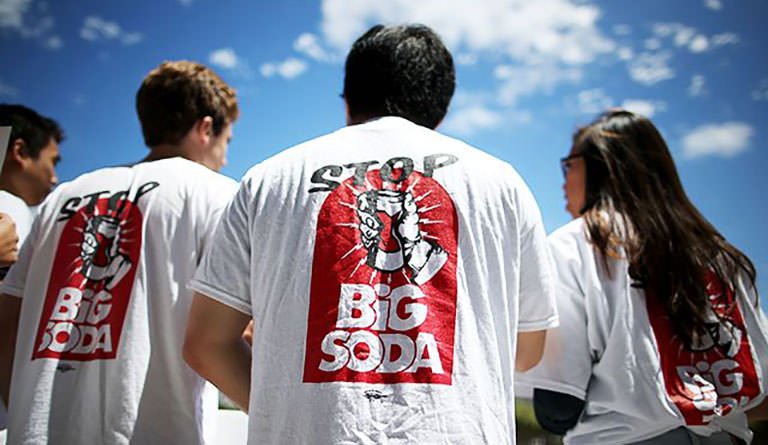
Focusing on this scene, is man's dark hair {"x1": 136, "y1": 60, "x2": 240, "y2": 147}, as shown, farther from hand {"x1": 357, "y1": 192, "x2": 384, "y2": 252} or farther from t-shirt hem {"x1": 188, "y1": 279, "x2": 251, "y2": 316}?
hand {"x1": 357, "y1": 192, "x2": 384, "y2": 252}

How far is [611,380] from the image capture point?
1.54m

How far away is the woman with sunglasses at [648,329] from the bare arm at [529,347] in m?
0.22

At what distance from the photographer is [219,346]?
1217 mm

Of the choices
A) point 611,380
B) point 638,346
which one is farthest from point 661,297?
point 611,380

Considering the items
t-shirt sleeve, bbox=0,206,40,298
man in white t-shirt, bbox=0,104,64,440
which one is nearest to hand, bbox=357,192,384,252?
t-shirt sleeve, bbox=0,206,40,298

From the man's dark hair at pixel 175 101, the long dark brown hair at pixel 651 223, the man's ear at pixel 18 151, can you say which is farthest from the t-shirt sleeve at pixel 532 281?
the man's ear at pixel 18 151

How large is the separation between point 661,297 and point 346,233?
961mm

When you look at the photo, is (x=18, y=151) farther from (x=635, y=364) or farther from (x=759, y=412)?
(x=759, y=412)

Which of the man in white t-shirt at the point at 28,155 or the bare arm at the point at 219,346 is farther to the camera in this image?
the man in white t-shirt at the point at 28,155

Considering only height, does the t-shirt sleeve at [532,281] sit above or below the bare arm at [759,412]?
above

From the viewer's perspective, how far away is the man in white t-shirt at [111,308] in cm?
143

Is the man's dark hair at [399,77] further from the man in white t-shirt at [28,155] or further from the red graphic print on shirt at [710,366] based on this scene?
the man in white t-shirt at [28,155]

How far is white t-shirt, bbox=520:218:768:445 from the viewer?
1.49 m

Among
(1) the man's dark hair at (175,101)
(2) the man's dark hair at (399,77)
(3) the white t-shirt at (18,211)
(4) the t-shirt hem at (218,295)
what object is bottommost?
(4) the t-shirt hem at (218,295)
